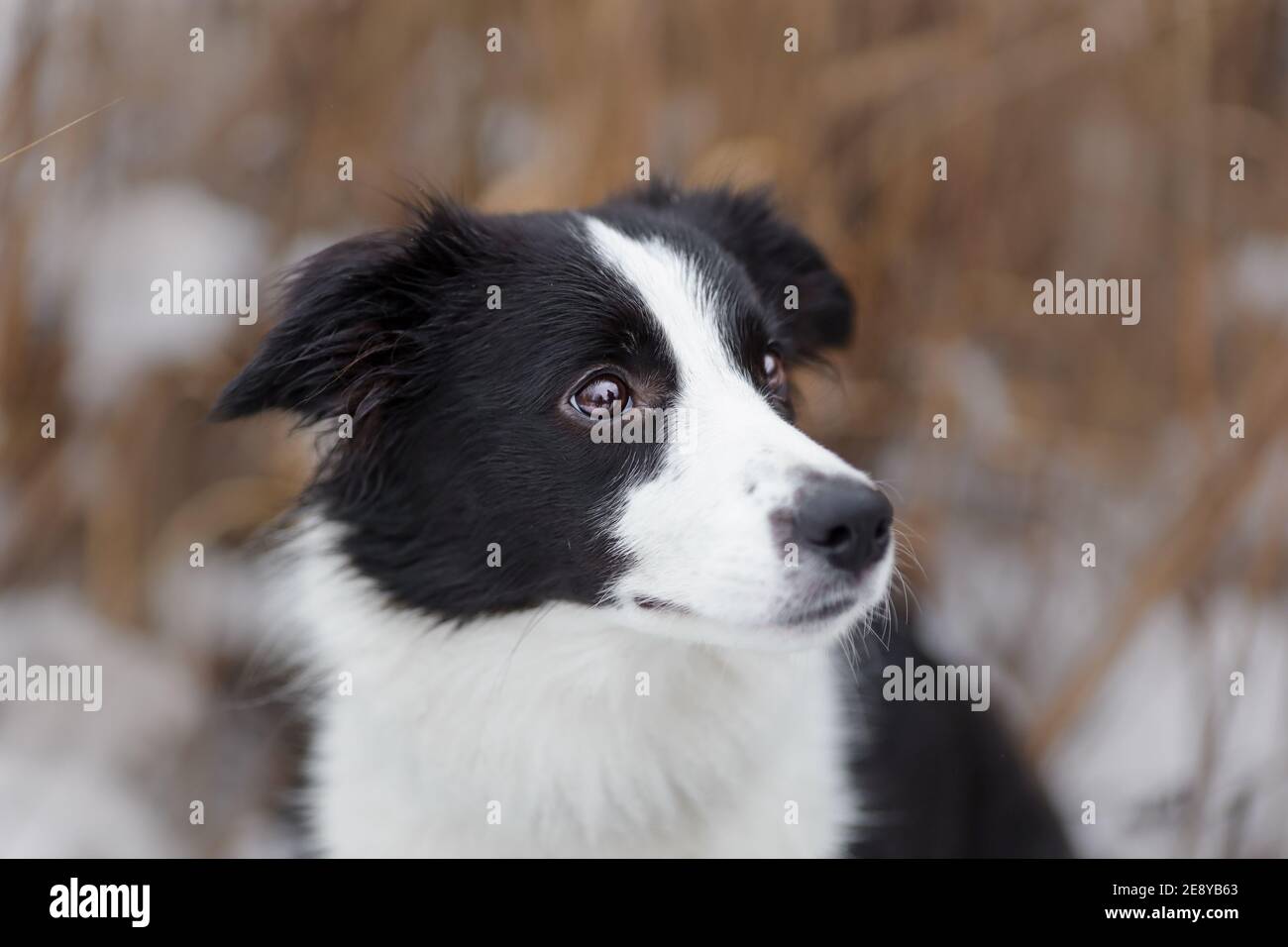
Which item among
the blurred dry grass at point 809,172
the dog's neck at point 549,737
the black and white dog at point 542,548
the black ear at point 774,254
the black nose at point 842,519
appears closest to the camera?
the black nose at point 842,519

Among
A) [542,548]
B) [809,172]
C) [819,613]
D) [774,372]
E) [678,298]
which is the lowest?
[819,613]

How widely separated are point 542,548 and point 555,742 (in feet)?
1.48

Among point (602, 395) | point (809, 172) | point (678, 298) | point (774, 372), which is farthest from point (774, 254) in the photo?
point (809, 172)

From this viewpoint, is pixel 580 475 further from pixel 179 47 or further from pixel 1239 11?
pixel 1239 11

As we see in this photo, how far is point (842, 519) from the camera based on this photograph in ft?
6.57

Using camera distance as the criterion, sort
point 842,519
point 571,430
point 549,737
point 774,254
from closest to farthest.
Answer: point 842,519 → point 571,430 → point 549,737 → point 774,254

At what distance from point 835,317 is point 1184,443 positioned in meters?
2.21

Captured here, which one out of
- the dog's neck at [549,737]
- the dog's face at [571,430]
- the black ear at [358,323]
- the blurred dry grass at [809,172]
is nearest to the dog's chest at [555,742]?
the dog's neck at [549,737]

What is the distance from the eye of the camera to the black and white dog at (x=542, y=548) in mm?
2301

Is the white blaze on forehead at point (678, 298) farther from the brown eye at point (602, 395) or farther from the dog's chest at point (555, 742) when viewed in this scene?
the dog's chest at point (555, 742)

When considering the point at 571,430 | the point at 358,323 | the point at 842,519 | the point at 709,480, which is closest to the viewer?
the point at 842,519

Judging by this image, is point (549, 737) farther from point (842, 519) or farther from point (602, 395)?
point (842, 519)

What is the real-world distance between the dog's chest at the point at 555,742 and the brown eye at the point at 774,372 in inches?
23.1

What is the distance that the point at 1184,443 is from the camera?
15.1ft
